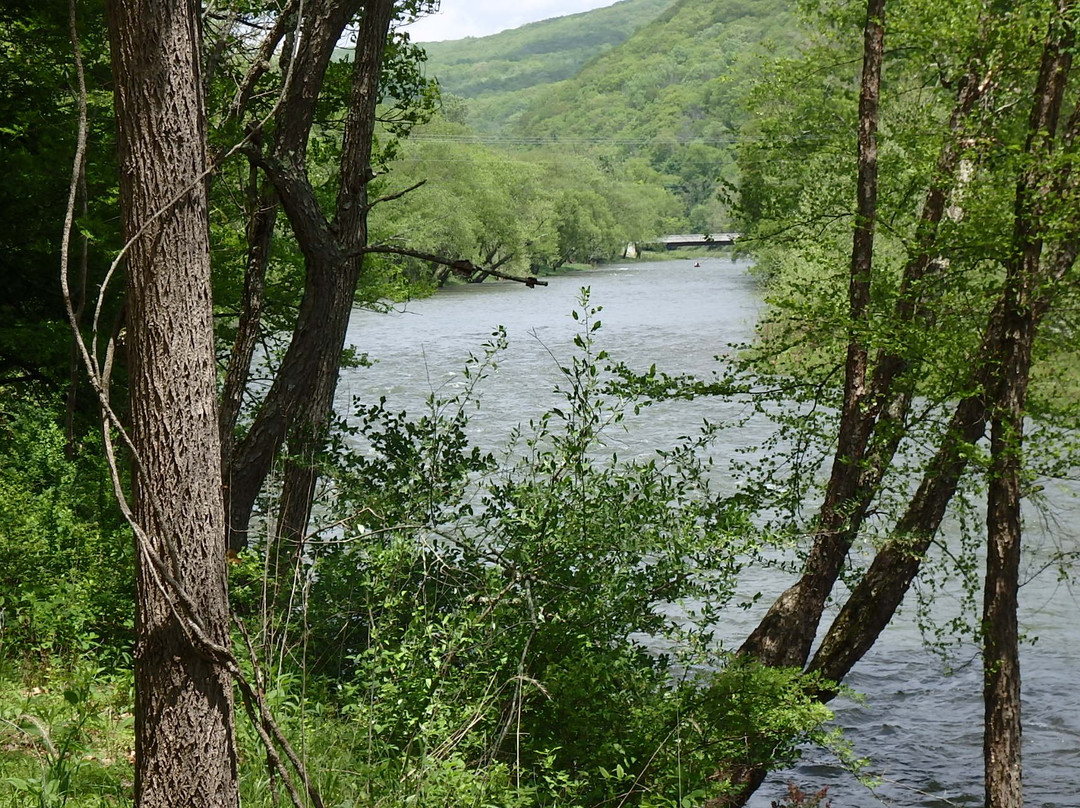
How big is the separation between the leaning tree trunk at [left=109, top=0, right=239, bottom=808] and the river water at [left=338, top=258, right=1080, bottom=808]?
1954mm

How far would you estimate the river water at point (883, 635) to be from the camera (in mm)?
9688

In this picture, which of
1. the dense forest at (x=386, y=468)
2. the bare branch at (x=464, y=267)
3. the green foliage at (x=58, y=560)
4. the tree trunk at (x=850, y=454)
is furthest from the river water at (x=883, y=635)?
the green foliage at (x=58, y=560)

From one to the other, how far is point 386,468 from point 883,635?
8.35m

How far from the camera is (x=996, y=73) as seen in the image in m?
8.52

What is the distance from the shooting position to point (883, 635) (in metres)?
13.1

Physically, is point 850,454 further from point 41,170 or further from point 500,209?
→ point 500,209

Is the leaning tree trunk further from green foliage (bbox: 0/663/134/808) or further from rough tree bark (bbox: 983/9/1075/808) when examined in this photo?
rough tree bark (bbox: 983/9/1075/808)

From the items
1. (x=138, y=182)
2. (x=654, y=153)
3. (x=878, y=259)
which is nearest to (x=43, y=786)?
(x=138, y=182)

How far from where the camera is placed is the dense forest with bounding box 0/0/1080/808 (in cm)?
335

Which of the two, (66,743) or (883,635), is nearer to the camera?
(66,743)

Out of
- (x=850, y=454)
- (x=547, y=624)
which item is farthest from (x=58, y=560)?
(x=850, y=454)

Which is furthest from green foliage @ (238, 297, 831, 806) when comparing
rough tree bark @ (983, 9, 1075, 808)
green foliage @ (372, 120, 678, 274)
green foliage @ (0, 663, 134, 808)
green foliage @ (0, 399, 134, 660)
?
green foliage @ (372, 120, 678, 274)

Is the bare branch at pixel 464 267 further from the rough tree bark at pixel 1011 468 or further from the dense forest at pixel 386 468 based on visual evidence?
the rough tree bark at pixel 1011 468

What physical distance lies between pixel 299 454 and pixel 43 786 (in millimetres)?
3754
